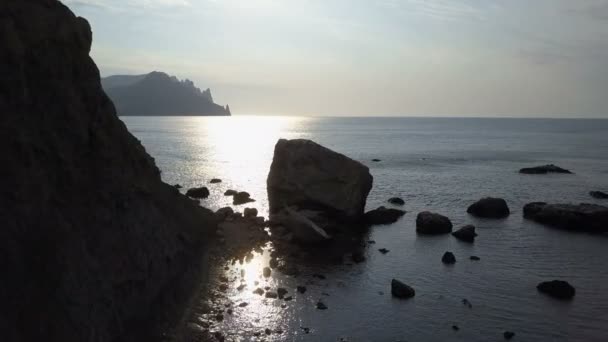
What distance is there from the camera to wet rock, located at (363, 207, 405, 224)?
47312 mm

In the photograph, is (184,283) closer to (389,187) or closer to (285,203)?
(285,203)

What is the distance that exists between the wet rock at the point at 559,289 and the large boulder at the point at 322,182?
20.1 meters

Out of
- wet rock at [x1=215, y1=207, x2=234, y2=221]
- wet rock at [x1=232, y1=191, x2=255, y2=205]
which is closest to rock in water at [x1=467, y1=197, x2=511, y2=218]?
wet rock at [x1=232, y1=191, x2=255, y2=205]

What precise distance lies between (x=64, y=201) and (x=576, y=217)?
144ft

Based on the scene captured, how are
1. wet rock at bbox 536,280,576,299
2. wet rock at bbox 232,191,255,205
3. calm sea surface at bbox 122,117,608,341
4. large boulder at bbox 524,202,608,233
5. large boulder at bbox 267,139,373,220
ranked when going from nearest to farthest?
calm sea surface at bbox 122,117,608,341 < wet rock at bbox 536,280,576,299 < large boulder at bbox 524,202,608,233 < large boulder at bbox 267,139,373,220 < wet rock at bbox 232,191,255,205

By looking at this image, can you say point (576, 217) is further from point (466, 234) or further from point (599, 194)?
point (599, 194)

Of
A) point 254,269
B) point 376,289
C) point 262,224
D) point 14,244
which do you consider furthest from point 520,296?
point 14,244

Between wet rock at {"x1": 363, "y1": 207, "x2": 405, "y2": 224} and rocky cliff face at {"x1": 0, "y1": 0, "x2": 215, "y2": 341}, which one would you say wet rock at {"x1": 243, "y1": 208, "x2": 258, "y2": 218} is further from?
rocky cliff face at {"x1": 0, "y1": 0, "x2": 215, "y2": 341}

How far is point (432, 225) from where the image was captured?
1687 inches

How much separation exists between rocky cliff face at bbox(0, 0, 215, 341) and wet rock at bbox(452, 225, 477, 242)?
24.9 m

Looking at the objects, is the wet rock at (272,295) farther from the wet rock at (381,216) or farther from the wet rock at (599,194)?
the wet rock at (599,194)

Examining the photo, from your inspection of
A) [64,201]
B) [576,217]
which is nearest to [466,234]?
[576,217]

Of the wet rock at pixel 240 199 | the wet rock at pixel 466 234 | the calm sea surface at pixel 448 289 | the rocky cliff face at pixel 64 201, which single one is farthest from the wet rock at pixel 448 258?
the wet rock at pixel 240 199

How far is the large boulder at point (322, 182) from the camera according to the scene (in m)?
45.4
